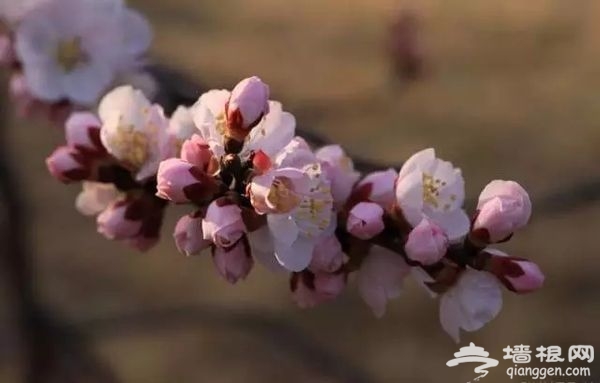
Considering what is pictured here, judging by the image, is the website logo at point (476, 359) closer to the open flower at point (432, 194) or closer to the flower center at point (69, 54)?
the open flower at point (432, 194)

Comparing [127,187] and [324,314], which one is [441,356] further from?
[127,187]

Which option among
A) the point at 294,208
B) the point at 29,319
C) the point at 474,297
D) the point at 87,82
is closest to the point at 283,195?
the point at 294,208

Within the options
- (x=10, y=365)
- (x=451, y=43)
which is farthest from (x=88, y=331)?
(x=451, y=43)

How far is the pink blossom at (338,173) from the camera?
1.71ft

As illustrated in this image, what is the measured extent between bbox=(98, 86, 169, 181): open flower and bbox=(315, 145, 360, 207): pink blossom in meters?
0.10

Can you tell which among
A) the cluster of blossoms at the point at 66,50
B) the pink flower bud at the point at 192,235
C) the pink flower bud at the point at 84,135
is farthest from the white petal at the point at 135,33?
the pink flower bud at the point at 192,235

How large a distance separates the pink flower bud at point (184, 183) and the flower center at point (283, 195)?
41mm

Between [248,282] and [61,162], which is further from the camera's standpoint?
[248,282]

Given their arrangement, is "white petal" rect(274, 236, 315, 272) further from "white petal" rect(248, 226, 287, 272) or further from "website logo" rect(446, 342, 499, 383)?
"website logo" rect(446, 342, 499, 383)

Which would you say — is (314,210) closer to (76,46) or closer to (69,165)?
(69,165)

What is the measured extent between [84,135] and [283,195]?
17 centimetres

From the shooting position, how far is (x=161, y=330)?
3.04 feet

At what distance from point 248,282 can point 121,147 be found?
0.39 meters

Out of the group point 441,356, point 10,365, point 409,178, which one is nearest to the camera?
point 409,178
